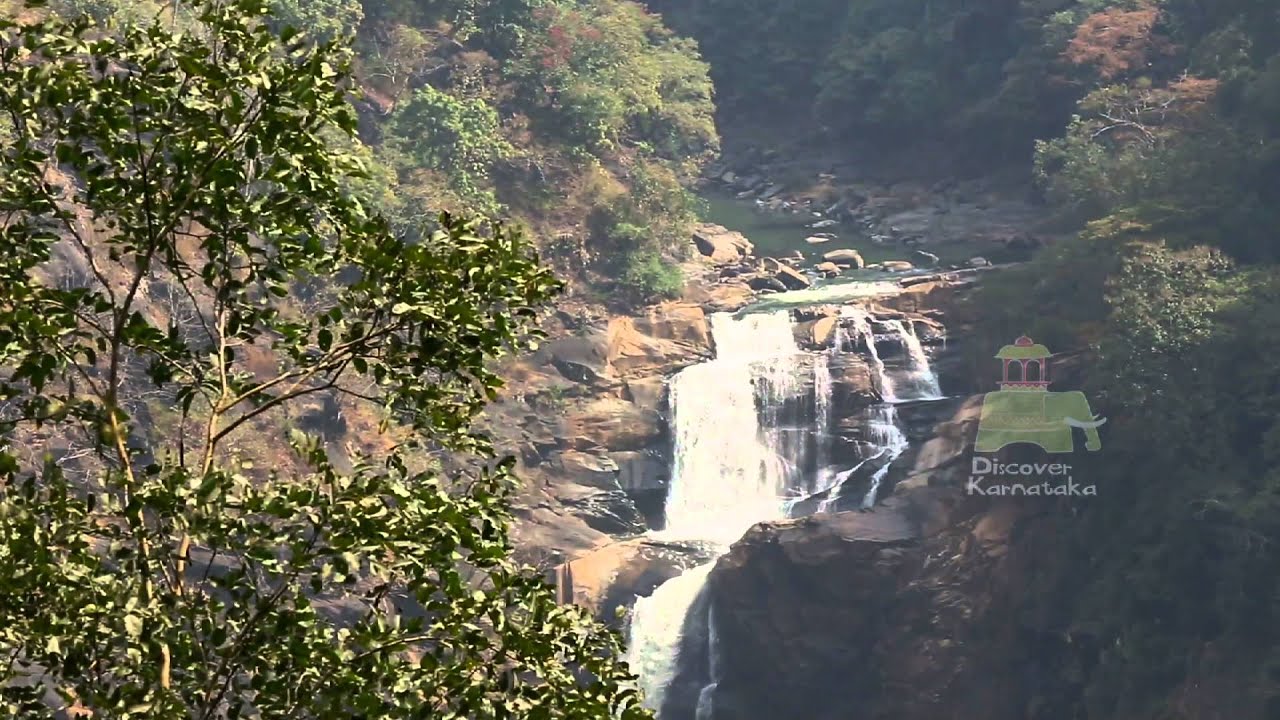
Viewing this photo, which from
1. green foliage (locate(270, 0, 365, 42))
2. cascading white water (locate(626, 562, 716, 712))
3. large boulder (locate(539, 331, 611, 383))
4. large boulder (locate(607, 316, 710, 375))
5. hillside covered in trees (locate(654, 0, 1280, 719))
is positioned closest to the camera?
hillside covered in trees (locate(654, 0, 1280, 719))

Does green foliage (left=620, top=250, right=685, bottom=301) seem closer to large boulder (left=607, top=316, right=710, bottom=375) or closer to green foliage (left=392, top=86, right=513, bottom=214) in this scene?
large boulder (left=607, top=316, right=710, bottom=375)

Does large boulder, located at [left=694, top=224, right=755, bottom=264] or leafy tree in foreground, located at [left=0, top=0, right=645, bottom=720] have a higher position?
large boulder, located at [left=694, top=224, right=755, bottom=264]

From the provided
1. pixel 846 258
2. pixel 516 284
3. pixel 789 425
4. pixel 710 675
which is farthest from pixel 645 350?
pixel 516 284

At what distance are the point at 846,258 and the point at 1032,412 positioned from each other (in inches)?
410

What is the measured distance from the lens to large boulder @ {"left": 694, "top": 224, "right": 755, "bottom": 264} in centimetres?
3616

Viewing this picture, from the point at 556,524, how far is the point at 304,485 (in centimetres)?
2223

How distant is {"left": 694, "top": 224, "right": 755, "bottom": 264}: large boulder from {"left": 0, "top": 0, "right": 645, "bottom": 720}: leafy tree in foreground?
30.0m

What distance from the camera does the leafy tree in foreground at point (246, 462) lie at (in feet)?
18.2

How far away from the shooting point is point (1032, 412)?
26609 millimetres

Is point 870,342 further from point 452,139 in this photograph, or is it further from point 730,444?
point 452,139

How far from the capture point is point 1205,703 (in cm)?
2184

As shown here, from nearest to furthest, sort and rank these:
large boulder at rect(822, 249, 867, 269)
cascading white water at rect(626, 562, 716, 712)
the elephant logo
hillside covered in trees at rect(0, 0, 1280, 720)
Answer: hillside covered in trees at rect(0, 0, 1280, 720), the elephant logo, cascading white water at rect(626, 562, 716, 712), large boulder at rect(822, 249, 867, 269)

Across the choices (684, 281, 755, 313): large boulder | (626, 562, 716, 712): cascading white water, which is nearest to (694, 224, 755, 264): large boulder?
(684, 281, 755, 313): large boulder

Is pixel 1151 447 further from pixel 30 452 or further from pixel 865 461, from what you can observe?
pixel 30 452
